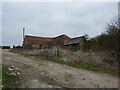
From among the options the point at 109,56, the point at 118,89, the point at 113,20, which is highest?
the point at 113,20

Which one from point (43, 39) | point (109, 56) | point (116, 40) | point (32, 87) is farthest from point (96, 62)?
point (43, 39)

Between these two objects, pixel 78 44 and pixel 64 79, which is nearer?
pixel 64 79

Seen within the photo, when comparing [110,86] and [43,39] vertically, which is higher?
[43,39]

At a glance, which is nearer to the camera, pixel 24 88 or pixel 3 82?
pixel 24 88

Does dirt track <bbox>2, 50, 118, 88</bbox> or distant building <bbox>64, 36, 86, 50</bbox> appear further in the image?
distant building <bbox>64, 36, 86, 50</bbox>

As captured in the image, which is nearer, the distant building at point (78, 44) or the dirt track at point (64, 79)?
the dirt track at point (64, 79)

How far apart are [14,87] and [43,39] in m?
55.4

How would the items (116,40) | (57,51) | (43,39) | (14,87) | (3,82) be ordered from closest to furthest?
(14,87)
(3,82)
(116,40)
(57,51)
(43,39)

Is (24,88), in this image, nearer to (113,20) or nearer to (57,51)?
(113,20)

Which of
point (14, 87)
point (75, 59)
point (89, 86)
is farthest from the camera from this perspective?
point (75, 59)

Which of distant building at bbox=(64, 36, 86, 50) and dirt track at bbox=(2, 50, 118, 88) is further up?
distant building at bbox=(64, 36, 86, 50)

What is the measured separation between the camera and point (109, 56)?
1202cm

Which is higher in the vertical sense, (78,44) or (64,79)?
(78,44)

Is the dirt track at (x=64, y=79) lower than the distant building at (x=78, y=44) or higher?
lower
